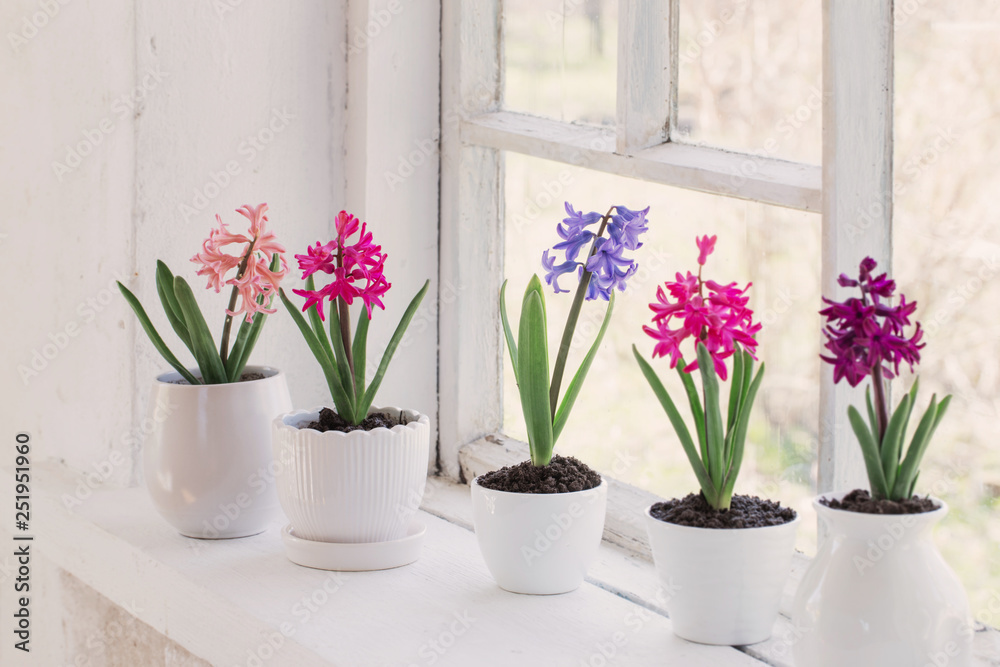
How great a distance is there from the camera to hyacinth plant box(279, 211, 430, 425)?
0.85 m

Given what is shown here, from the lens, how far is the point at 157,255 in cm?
112

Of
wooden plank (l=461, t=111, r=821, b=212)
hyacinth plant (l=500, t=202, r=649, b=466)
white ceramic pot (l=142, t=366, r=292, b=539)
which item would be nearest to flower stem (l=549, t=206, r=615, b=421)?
hyacinth plant (l=500, t=202, r=649, b=466)

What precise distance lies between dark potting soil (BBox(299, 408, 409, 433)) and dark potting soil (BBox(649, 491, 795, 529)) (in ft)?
1.03

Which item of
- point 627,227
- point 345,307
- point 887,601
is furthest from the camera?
point 345,307

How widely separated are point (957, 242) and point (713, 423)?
24 cm

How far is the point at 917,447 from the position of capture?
574 millimetres

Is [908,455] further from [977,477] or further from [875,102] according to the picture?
[875,102]

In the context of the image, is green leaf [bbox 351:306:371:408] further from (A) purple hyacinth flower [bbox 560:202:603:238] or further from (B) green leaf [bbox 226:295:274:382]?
(A) purple hyacinth flower [bbox 560:202:603:238]

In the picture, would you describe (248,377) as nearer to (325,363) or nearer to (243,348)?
(243,348)

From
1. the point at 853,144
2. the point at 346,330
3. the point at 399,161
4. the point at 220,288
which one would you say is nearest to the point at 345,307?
the point at 346,330

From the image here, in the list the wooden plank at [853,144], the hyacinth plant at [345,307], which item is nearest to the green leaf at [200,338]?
the hyacinth plant at [345,307]

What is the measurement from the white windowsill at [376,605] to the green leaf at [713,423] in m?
0.15

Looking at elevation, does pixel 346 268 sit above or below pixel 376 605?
above

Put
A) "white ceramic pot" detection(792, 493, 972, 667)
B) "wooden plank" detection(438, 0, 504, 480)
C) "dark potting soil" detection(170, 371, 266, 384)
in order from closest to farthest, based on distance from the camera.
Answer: "white ceramic pot" detection(792, 493, 972, 667) < "dark potting soil" detection(170, 371, 266, 384) < "wooden plank" detection(438, 0, 504, 480)
